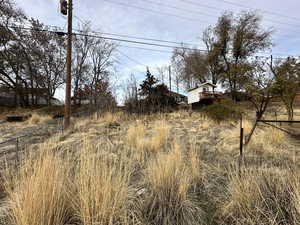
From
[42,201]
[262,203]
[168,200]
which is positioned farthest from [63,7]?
[262,203]

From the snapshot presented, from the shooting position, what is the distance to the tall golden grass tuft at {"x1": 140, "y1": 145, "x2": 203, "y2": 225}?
4.16 feet

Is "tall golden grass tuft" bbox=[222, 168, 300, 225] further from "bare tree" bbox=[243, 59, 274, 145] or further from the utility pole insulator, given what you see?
the utility pole insulator

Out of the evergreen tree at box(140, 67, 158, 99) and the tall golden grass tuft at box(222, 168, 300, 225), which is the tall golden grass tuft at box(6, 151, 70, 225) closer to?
the tall golden grass tuft at box(222, 168, 300, 225)

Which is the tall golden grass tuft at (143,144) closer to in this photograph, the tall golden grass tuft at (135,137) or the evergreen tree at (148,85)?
the tall golden grass tuft at (135,137)

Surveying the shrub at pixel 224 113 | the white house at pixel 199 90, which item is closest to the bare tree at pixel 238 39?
the white house at pixel 199 90

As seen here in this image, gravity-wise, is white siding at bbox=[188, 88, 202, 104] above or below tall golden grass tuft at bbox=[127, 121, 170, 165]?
above

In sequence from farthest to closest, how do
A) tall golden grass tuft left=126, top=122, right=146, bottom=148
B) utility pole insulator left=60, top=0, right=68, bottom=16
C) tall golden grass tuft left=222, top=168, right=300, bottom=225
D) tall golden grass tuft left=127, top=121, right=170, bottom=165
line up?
utility pole insulator left=60, top=0, right=68, bottom=16
tall golden grass tuft left=126, top=122, right=146, bottom=148
tall golden grass tuft left=127, top=121, right=170, bottom=165
tall golden grass tuft left=222, top=168, right=300, bottom=225

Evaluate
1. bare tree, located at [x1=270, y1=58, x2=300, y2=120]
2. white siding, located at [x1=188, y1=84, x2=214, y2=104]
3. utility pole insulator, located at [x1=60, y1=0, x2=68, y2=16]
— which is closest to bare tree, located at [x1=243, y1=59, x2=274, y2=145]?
bare tree, located at [x1=270, y1=58, x2=300, y2=120]

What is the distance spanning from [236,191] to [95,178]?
4.38 ft

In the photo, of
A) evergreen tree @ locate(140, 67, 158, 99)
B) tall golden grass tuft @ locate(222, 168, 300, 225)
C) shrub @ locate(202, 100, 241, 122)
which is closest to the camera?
tall golden grass tuft @ locate(222, 168, 300, 225)

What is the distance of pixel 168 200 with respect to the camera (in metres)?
1.45

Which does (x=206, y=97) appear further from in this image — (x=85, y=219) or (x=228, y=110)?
(x=85, y=219)

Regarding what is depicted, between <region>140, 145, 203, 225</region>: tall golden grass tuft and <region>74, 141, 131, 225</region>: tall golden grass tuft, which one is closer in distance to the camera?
<region>74, 141, 131, 225</region>: tall golden grass tuft

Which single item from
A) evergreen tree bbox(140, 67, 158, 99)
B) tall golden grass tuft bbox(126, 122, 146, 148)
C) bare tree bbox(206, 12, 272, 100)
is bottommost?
tall golden grass tuft bbox(126, 122, 146, 148)
